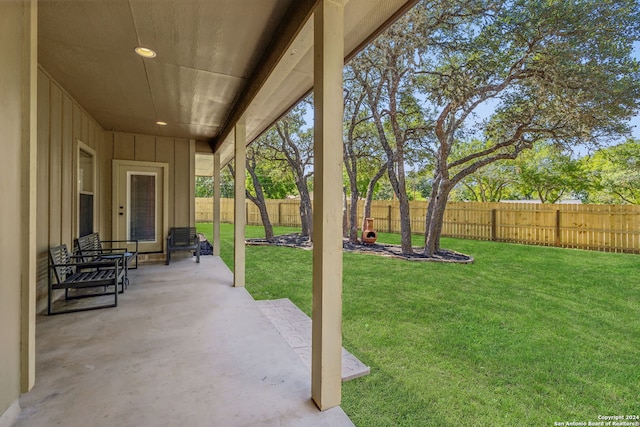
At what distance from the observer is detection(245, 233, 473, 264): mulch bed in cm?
717

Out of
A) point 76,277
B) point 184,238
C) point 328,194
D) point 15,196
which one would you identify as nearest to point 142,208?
point 184,238

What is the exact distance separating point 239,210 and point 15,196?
2.65 metres

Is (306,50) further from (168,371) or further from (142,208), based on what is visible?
(142,208)

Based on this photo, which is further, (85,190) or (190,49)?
(85,190)

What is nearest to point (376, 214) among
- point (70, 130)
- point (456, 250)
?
point (456, 250)

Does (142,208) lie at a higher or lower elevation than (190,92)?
lower

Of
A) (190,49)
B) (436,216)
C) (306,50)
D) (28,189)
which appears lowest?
(436,216)

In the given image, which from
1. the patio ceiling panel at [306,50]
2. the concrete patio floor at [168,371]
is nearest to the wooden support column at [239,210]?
the patio ceiling panel at [306,50]

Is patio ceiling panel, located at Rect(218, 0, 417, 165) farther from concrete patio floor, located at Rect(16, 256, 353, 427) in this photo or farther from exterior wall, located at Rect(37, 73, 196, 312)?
concrete patio floor, located at Rect(16, 256, 353, 427)

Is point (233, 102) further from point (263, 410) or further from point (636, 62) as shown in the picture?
point (636, 62)

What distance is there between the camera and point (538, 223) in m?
9.43

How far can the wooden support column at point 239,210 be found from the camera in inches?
167

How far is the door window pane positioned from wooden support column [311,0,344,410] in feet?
18.1

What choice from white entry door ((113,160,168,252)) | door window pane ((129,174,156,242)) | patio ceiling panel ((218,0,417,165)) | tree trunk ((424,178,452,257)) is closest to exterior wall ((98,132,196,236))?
white entry door ((113,160,168,252))
